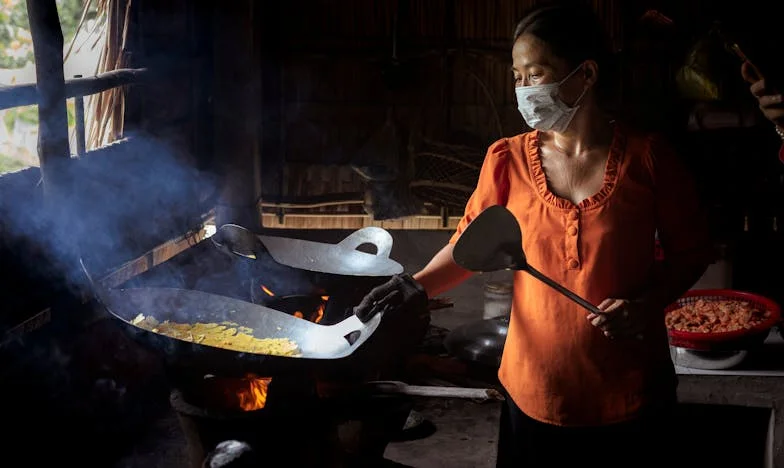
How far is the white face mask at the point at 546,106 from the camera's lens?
2865 mm

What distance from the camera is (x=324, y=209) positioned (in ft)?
26.1

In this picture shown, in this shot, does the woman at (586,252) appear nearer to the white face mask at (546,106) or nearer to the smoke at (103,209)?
the white face mask at (546,106)

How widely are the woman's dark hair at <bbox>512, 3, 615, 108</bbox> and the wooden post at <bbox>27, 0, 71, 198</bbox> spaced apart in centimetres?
192

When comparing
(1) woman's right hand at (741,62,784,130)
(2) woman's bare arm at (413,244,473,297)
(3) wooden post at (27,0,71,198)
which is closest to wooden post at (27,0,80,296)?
(3) wooden post at (27,0,71,198)

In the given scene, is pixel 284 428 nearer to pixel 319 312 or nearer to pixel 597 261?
pixel 597 261

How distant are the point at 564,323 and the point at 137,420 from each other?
7.88 feet

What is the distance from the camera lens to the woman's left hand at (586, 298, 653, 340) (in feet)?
9.00

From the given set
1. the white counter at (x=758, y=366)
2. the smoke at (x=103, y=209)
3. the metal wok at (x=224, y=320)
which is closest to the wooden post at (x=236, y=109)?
the smoke at (x=103, y=209)

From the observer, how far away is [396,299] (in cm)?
290

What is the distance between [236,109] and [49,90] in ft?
9.86

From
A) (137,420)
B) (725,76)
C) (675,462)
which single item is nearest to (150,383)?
(137,420)

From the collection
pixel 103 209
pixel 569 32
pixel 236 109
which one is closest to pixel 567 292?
pixel 569 32

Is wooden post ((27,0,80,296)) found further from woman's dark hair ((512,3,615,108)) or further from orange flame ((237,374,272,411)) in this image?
woman's dark hair ((512,3,615,108))

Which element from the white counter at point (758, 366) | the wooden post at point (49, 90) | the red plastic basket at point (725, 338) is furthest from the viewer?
the white counter at point (758, 366)
